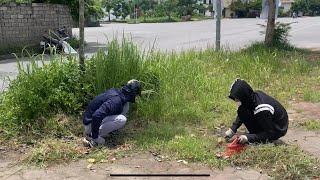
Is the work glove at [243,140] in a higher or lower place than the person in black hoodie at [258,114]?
lower

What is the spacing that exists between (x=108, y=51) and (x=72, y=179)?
7.63ft

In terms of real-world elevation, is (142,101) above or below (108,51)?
below

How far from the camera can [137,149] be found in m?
5.05

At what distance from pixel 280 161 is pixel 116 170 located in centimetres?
159

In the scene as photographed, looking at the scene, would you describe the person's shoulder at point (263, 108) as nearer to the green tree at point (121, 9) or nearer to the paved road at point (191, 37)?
the paved road at point (191, 37)

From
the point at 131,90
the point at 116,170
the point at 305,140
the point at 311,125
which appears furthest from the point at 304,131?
the point at 116,170

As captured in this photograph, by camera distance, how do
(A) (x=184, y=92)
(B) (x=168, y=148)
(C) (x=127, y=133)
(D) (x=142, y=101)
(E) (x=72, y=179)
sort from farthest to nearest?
(A) (x=184, y=92) → (D) (x=142, y=101) → (C) (x=127, y=133) → (B) (x=168, y=148) → (E) (x=72, y=179)

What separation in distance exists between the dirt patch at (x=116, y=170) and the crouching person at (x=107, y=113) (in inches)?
16.1

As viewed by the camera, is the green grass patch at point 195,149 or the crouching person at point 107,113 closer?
the green grass patch at point 195,149

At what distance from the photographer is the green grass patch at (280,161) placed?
A: 14.1 feet

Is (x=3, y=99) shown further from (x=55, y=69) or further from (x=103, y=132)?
(x=103, y=132)

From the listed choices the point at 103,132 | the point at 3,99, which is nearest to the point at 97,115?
Answer: the point at 103,132

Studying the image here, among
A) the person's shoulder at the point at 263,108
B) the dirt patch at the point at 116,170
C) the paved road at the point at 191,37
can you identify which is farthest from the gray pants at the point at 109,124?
the paved road at the point at 191,37

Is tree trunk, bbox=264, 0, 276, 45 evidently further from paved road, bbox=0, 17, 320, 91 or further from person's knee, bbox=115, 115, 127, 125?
person's knee, bbox=115, 115, 127, 125
